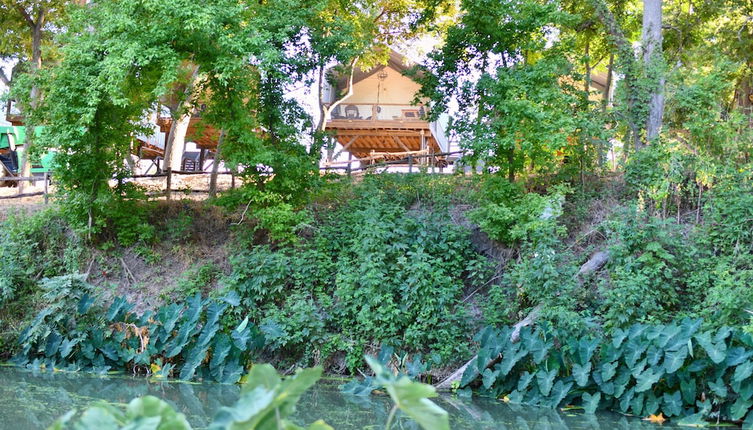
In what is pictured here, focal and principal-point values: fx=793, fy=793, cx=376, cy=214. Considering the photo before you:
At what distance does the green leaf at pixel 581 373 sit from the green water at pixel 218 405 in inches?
18.1

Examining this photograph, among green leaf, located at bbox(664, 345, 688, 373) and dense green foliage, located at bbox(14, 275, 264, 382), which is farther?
dense green foliage, located at bbox(14, 275, 264, 382)

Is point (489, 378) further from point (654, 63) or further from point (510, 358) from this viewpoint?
point (654, 63)

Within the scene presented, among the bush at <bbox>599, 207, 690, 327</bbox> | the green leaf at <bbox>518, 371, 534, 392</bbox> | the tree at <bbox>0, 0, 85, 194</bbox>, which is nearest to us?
the green leaf at <bbox>518, 371, 534, 392</bbox>

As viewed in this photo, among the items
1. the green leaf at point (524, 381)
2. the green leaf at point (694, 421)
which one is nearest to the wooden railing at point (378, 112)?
the green leaf at point (524, 381)

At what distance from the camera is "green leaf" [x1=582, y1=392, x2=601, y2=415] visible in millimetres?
11141

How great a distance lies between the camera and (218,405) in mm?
10391

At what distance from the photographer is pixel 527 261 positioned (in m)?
13.5

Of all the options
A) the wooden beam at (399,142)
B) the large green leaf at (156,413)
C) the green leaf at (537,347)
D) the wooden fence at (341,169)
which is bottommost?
the green leaf at (537,347)

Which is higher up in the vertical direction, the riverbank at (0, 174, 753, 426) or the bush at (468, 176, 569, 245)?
the bush at (468, 176, 569, 245)

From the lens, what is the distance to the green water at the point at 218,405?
368 inches

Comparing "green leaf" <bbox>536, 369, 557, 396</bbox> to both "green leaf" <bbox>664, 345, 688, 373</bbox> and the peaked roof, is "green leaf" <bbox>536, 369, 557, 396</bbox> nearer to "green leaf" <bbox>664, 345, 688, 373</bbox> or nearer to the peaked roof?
"green leaf" <bbox>664, 345, 688, 373</bbox>

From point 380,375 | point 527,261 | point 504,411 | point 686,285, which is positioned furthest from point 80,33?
point 380,375

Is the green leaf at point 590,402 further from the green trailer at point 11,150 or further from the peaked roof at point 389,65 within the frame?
the green trailer at point 11,150

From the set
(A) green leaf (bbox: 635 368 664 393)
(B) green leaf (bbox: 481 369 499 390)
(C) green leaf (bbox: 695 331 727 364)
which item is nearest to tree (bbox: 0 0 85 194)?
(B) green leaf (bbox: 481 369 499 390)
